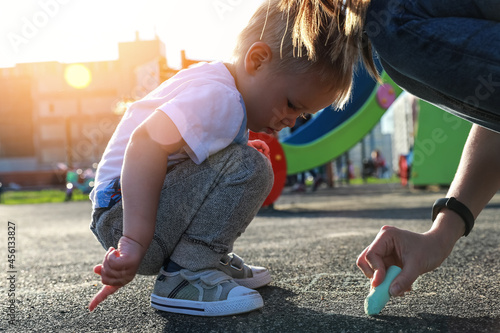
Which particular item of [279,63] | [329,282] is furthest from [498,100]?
[329,282]

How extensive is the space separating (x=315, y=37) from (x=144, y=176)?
394 millimetres

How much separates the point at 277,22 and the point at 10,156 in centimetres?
3137

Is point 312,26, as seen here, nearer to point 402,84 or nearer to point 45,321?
point 402,84

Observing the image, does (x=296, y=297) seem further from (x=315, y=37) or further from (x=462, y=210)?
(x=315, y=37)

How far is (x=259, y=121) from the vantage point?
966 mm

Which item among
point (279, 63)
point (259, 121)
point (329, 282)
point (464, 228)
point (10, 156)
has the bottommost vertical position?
point (10, 156)

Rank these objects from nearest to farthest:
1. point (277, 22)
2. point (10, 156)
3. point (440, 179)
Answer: point (277, 22) < point (440, 179) < point (10, 156)

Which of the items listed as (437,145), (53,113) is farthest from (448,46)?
(53,113)

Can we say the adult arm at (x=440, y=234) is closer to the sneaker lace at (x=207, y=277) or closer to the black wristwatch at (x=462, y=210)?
the black wristwatch at (x=462, y=210)

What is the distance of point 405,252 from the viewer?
0.75 meters

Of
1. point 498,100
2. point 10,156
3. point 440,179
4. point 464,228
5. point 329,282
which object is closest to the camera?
point 498,100

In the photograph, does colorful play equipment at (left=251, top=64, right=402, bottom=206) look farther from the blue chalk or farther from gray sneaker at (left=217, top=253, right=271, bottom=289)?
the blue chalk

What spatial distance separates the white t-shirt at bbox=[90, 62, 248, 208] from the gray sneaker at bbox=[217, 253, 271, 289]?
29 centimetres

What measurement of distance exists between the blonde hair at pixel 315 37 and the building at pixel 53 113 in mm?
26248
